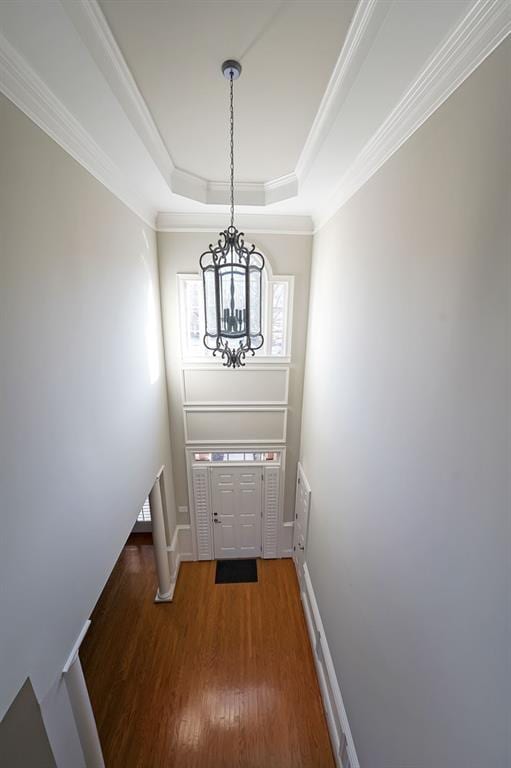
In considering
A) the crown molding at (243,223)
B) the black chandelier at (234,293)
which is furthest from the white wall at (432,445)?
the crown molding at (243,223)

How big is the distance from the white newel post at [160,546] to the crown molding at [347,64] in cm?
368

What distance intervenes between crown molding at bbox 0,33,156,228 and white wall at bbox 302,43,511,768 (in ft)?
6.10

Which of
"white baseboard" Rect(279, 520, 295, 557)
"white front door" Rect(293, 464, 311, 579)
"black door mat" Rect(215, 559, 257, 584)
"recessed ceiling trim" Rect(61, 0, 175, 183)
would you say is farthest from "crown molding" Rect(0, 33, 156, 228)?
"black door mat" Rect(215, 559, 257, 584)

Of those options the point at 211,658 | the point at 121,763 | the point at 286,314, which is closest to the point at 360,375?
the point at 286,314

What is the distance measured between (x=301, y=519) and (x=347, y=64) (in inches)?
169

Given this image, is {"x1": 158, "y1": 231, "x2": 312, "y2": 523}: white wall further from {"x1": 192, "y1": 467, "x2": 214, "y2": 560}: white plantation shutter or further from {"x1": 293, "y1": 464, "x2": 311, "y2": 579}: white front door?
{"x1": 293, "y1": 464, "x2": 311, "y2": 579}: white front door

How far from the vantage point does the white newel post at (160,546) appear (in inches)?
146

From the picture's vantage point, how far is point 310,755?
8.73 ft

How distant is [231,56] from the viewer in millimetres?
1492

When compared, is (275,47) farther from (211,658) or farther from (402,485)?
(211,658)

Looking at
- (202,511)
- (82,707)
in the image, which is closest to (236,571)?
(202,511)

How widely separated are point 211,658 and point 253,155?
5.14 m

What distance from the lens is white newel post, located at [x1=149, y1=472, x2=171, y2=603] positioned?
371 cm

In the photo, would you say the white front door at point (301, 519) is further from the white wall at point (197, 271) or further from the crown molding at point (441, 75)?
the crown molding at point (441, 75)
